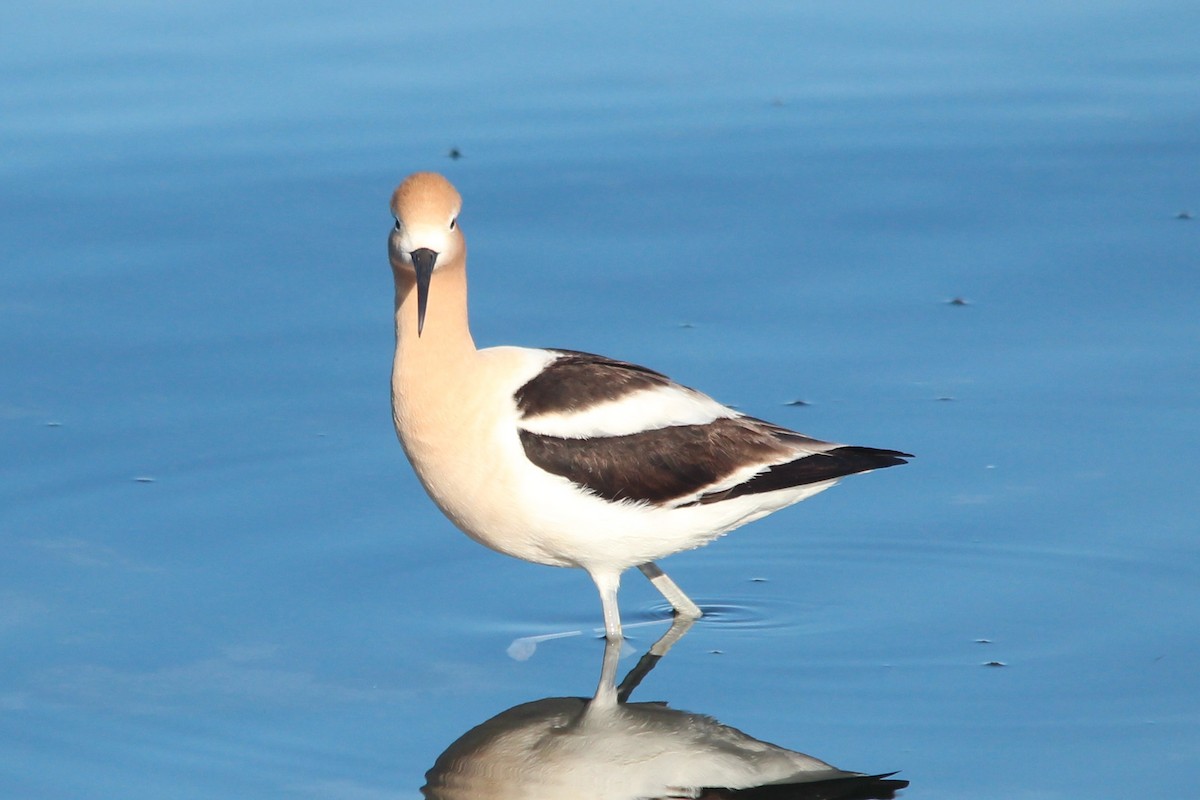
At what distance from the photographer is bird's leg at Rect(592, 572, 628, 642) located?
21.3 ft

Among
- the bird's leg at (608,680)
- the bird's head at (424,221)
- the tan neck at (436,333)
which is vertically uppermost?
the bird's head at (424,221)

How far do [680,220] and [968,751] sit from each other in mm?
4963

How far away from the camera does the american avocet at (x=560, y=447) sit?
247 inches

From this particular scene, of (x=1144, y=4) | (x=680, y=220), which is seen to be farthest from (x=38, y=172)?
(x=1144, y=4)

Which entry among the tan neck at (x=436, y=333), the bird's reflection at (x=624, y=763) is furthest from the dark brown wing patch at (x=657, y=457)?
the bird's reflection at (x=624, y=763)

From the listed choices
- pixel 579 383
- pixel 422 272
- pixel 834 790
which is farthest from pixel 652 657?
pixel 422 272

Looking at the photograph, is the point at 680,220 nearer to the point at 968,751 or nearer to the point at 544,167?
the point at 544,167

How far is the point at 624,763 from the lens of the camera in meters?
5.75

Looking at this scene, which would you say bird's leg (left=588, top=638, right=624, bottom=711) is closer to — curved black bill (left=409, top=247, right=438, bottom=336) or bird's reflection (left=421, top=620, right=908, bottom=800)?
bird's reflection (left=421, top=620, right=908, bottom=800)

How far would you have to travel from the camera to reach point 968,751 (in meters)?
5.65

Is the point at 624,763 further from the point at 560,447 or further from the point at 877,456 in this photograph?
the point at 877,456

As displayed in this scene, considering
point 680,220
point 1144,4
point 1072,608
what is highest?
point 1144,4

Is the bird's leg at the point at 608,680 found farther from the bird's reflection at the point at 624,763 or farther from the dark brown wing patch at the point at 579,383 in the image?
the dark brown wing patch at the point at 579,383

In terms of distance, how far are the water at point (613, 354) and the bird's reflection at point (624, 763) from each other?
101 millimetres
